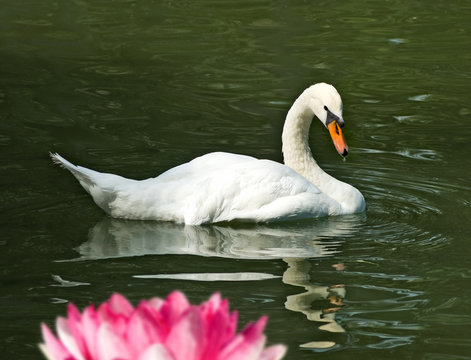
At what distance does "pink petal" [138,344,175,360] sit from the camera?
1.58 meters

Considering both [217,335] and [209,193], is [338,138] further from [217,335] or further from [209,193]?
[217,335]

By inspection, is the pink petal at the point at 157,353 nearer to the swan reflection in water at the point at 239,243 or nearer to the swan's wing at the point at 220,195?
the swan reflection in water at the point at 239,243

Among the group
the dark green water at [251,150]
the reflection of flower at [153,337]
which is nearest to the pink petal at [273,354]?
the reflection of flower at [153,337]

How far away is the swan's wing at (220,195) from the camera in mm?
7180

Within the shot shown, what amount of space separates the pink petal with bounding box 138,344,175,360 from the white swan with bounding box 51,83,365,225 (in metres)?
5.58

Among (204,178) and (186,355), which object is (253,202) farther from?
(186,355)

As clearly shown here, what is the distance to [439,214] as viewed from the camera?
7543 millimetres

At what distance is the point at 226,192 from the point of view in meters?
7.25

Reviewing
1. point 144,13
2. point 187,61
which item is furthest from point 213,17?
point 187,61

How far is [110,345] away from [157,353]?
8cm

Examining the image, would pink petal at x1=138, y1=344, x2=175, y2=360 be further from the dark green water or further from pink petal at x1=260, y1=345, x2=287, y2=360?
the dark green water

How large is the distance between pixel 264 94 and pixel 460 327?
635 centimetres

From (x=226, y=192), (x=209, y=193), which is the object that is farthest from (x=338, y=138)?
(x=209, y=193)

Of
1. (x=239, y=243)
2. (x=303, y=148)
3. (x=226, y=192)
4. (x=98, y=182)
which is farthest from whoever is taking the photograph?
(x=303, y=148)
